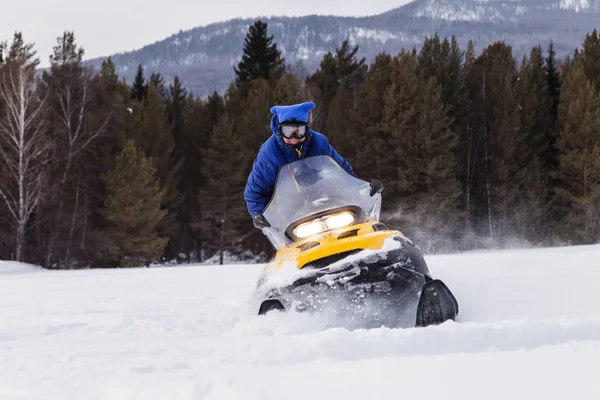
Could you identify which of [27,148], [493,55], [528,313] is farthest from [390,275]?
[493,55]

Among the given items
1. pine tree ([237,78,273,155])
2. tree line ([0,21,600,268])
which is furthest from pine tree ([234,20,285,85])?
pine tree ([237,78,273,155])

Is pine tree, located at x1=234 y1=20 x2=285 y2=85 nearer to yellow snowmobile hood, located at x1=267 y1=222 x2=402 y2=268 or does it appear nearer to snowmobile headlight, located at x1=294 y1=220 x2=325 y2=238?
snowmobile headlight, located at x1=294 y1=220 x2=325 y2=238

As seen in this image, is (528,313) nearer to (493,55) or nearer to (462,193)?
(462,193)

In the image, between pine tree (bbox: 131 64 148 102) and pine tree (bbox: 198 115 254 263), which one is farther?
pine tree (bbox: 131 64 148 102)

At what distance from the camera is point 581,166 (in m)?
26.0

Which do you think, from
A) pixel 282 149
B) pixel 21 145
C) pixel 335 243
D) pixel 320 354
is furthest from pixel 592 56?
pixel 320 354

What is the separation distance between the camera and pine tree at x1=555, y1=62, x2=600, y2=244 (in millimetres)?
25734

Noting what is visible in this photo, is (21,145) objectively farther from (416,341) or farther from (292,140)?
A: (416,341)

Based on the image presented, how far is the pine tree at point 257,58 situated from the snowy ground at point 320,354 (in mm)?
42184

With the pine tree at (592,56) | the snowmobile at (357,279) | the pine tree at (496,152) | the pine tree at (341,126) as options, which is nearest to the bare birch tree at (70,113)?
the pine tree at (341,126)

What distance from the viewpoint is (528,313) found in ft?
15.0

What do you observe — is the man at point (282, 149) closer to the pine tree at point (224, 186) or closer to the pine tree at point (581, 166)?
the pine tree at point (224, 186)

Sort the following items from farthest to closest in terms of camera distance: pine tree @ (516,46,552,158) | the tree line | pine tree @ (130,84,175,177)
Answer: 1. pine tree @ (516,46,552,158)
2. pine tree @ (130,84,175,177)
3. the tree line

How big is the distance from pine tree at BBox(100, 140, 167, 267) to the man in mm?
19216
